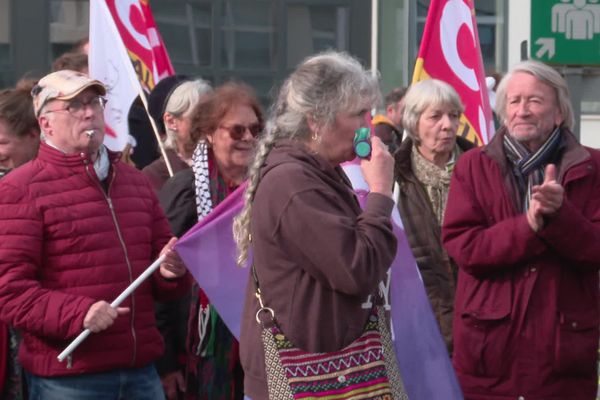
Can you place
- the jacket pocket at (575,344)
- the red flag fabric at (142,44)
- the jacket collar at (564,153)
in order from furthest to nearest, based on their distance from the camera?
the red flag fabric at (142,44)
the jacket collar at (564,153)
the jacket pocket at (575,344)

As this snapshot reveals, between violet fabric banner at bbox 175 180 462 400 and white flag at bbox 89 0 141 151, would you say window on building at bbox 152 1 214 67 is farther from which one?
violet fabric banner at bbox 175 180 462 400

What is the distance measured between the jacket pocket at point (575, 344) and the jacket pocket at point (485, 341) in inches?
7.8

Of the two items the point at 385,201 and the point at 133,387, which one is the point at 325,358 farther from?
the point at 133,387

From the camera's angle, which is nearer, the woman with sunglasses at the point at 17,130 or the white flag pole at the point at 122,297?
the white flag pole at the point at 122,297

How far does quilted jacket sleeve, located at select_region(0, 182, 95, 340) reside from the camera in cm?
456

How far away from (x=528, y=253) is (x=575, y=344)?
1.26 feet

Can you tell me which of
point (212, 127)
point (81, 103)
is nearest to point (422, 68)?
point (212, 127)

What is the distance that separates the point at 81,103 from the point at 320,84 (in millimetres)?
1194

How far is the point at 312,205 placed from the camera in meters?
3.77

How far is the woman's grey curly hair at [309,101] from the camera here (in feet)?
13.0

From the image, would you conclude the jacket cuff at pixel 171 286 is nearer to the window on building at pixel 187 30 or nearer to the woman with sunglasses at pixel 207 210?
the woman with sunglasses at pixel 207 210

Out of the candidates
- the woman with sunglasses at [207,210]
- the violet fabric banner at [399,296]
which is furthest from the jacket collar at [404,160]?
the violet fabric banner at [399,296]

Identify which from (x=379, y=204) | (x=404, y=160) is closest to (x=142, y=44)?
(x=404, y=160)

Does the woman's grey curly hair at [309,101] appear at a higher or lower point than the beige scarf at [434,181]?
higher
